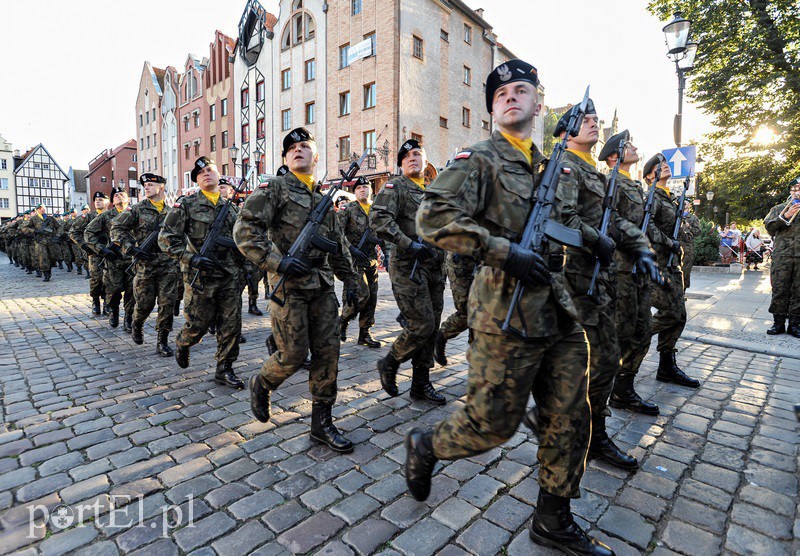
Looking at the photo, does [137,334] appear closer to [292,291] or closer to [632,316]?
[292,291]

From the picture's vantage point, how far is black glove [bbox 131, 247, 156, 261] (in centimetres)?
628

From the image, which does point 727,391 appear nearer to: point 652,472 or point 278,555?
point 652,472

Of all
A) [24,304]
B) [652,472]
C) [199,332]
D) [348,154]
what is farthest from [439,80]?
[652,472]

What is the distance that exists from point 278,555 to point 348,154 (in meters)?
25.5

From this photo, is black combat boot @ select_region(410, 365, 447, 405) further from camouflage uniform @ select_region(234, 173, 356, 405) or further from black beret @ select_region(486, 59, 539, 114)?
black beret @ select_region(486, 59, 539, 114)

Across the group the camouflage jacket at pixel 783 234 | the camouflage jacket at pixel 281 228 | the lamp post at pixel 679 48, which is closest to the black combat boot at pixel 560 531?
the camouflage jacket at pixel 281 228

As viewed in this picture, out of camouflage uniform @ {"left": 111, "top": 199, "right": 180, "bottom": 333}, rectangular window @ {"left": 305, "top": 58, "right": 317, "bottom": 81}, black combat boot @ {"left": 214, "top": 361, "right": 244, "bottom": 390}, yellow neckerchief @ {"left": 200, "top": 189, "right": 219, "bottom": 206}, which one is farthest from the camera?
rectangular window @ {"left": 305, "top": 58, "right": 317, "bottom": 81}

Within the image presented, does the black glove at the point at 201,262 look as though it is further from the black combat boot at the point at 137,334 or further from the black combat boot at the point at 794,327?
the black combat boot at the point at 794,327

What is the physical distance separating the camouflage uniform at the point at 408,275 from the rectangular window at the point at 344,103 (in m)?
23.5

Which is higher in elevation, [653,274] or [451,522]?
[653,274]

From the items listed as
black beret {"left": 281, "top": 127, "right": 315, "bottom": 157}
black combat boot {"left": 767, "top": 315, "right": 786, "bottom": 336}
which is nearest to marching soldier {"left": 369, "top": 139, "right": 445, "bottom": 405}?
black beret {"left": 281, "top": 127, "right": 315, "bottom": 157}

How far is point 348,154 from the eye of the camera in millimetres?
26172

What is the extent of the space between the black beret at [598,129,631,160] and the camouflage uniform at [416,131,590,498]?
7.03 feet

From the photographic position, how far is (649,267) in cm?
313
